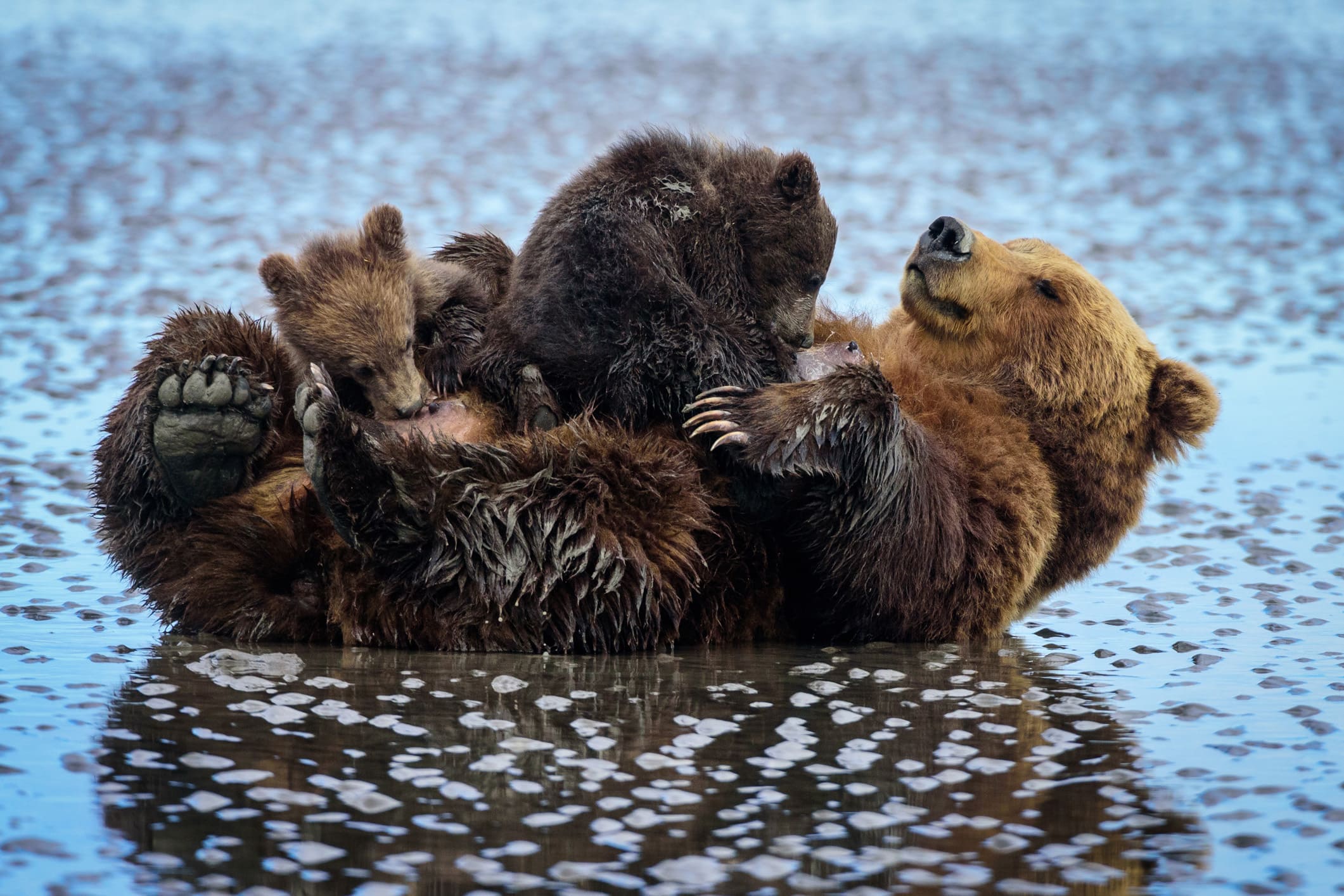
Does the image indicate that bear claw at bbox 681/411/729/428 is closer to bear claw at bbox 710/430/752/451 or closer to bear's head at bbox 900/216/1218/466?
bear claw at bbox 710/430/752/451

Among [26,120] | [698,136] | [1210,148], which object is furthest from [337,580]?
[1210,148]

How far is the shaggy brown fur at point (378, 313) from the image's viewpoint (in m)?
5.29

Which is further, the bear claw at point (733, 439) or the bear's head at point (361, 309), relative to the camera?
the bear's head at point (361, 309)

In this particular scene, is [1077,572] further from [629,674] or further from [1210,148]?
[1210,148]

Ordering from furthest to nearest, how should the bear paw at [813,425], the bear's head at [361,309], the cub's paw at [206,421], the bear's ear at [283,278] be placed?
the bear's ear at [283,278] < the bear's head at [361,309] < the bear paw at [813,425] < the cub's paw at [206,421]

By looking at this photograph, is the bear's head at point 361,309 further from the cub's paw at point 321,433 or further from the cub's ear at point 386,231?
the cub's paw at point 321,433

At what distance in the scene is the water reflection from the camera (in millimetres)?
3217

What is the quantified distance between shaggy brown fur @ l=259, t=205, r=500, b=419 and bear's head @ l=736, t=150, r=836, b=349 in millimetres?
1010

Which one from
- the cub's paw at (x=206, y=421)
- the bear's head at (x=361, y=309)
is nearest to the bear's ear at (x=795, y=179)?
the bear's head at (x=361, y=309)

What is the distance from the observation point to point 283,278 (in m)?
5.55

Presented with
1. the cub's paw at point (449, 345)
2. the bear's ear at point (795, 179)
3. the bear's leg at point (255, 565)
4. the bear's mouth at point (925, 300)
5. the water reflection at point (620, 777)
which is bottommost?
the water reflection at point (620, 777)

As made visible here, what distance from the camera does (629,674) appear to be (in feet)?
15.2

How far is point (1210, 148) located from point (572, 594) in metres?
14.4

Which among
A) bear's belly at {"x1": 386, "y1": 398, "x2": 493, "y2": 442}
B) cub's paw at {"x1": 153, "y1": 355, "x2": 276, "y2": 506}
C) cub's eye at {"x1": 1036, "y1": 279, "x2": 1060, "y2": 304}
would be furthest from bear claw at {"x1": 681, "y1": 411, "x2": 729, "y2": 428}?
cub's eye at {"x1": 1036, "y1": 279, "x2": 1060, "y2": 304}
